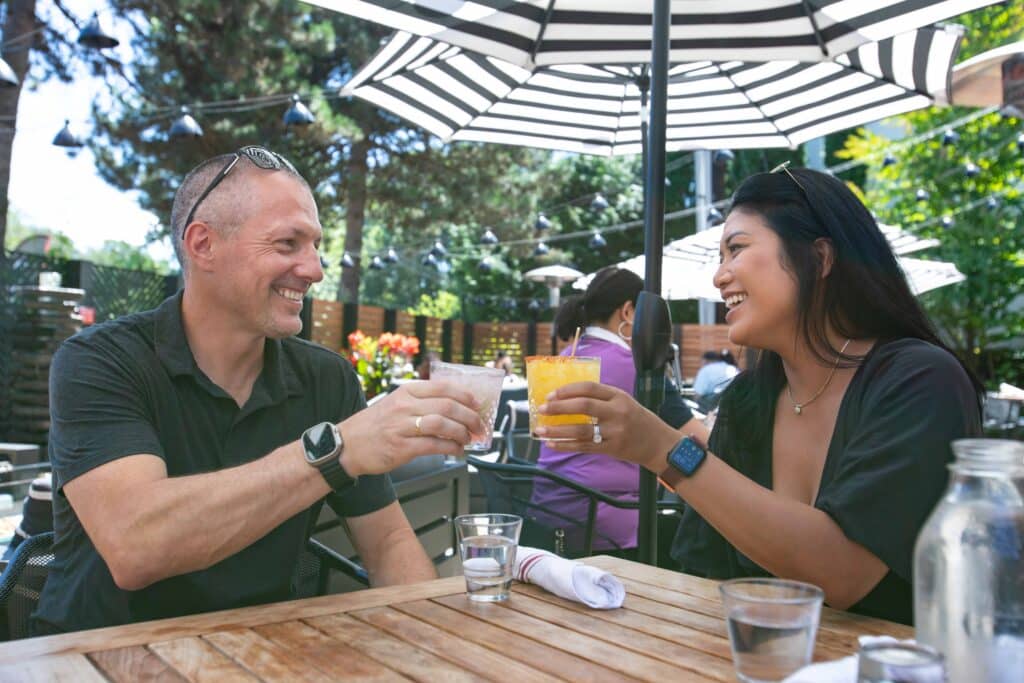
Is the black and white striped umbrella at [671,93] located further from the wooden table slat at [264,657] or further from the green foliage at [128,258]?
the green foliage at [128,258]

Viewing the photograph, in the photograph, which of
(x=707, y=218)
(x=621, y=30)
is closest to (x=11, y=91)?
(x=621, y=30)

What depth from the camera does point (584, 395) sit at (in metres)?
1.53

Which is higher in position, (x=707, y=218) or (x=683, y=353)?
(x=707, y=218)

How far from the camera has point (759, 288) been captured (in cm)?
186

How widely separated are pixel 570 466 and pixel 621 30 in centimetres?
157

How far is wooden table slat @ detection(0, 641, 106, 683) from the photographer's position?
1.00m

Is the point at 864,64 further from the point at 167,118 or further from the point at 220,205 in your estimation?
the point at 167,118

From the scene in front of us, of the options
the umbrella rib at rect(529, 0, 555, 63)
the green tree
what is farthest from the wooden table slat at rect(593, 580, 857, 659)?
the green tree

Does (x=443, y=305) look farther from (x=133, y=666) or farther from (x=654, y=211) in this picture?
(x=133, y=666)

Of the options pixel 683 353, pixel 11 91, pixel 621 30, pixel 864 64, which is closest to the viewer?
pixel 621 30

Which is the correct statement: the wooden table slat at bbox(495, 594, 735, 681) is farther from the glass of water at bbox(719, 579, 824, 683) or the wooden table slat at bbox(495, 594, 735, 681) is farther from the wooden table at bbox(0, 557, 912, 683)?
the glass of water at bbox(719, 579, 824, 683)

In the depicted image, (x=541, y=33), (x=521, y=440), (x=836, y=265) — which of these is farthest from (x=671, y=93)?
(x=836, y=265)

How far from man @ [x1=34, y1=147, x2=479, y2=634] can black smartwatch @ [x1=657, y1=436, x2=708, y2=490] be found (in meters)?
0.36

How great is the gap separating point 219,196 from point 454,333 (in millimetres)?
19804
